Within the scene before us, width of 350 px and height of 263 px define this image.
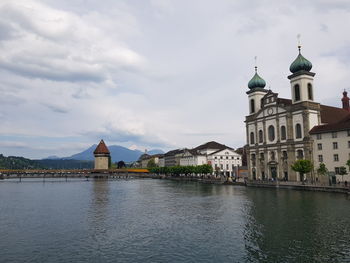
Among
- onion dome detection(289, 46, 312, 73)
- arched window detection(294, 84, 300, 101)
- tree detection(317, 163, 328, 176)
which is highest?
onion dome detection(289, 46, 312, 73)

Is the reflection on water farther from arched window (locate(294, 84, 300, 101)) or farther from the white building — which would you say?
the white building

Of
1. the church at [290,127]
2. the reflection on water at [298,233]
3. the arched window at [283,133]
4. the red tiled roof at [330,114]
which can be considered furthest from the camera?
the arched window at [283,133]

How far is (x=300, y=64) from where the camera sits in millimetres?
77938

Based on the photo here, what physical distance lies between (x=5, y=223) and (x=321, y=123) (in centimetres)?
6735

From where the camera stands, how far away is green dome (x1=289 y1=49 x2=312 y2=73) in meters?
77.8

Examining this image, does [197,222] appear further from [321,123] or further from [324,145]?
[321,123]

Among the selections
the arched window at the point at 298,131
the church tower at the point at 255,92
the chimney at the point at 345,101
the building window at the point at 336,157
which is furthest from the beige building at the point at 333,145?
the chimney at the point at 345,101

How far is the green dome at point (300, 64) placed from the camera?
77.8m

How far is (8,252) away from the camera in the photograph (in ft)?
72.7

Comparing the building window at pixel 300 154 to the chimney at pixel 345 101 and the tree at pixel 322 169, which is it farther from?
the chimney at pixel 345 101

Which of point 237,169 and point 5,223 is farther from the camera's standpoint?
point 237,169

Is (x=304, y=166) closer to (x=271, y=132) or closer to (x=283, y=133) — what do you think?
(x=283, y=133)

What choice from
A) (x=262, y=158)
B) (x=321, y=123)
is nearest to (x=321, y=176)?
(x=321, y=123)

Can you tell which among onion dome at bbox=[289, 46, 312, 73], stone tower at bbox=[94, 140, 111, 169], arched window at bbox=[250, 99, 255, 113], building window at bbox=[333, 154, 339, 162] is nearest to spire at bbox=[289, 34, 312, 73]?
onion dome at bbox=[289, 46, 312, 73]
